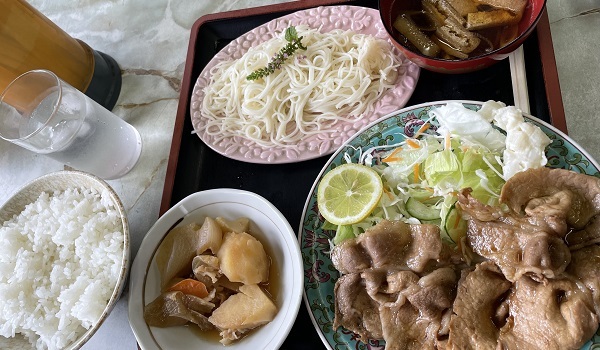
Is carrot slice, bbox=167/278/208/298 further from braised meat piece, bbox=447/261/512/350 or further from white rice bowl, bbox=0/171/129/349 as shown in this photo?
braised meat piece, bbox=447/261/512/350

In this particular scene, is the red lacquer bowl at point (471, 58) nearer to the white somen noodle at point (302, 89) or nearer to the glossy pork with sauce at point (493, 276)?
the white somen noodle at point (302, 89)

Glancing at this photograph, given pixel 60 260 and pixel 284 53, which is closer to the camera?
pixel 60 260

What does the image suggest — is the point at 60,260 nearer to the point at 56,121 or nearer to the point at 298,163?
the point at 56,121

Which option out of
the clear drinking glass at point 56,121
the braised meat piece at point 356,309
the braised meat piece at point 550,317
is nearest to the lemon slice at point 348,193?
the braised meat piece at point 356,309

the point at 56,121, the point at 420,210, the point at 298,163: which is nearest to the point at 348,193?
the point at 420,210

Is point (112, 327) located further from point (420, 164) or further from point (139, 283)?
point (420, 164)
